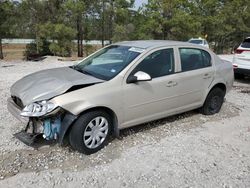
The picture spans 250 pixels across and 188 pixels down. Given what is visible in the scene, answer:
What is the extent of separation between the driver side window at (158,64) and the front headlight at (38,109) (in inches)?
54.0

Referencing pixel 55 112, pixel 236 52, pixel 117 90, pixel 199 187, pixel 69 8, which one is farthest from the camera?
pixel 69 8

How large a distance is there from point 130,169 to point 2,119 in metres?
2.72

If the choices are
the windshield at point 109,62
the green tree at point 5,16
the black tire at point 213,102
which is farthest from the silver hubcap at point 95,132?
the green tree at point 5,16

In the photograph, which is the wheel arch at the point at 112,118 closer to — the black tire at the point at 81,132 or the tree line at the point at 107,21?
the black tire at the point at 81,132

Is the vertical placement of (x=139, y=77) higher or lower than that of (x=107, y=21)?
lower

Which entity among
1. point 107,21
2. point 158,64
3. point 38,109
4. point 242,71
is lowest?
point 242,71

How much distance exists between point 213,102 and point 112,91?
8.64ft

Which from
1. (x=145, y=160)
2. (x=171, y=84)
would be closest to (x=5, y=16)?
(x=171, y=84)

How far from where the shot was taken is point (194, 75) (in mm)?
5484

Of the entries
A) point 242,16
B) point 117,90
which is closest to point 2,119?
point 117,90

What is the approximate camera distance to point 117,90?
14.4 feet

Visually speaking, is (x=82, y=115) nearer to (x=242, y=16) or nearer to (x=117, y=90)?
(x=117, y=90)

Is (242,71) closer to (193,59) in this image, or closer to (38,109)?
(193,59)

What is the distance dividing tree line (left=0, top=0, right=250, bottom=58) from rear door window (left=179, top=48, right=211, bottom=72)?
13569 mm
